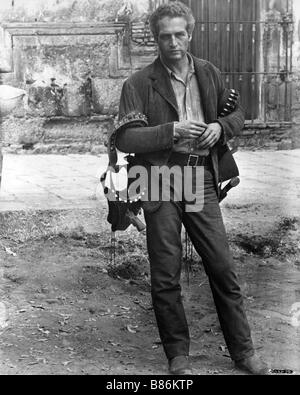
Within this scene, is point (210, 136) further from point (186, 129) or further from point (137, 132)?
point (137, 132)

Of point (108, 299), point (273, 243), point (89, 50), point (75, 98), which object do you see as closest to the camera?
point (108, 299)

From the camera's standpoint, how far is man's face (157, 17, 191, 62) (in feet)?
13.7

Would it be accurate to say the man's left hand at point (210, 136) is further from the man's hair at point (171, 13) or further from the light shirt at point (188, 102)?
the man's hair at point (171, 13)

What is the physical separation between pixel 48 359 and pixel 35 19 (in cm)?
628

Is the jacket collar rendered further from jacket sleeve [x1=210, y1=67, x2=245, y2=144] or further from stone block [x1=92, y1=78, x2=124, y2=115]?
stone block [x1=92, y1=78, x2=124, y2=115]

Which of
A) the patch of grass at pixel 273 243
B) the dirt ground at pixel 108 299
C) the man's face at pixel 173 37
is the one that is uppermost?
the man's face at pixel 173 37

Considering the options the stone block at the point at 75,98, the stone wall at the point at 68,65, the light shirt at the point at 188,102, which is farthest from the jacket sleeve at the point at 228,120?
the stone block at the point at 75,98

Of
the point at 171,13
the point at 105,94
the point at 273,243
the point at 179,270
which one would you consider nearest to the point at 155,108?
the point at 171,13

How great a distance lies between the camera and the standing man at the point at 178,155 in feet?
13.7

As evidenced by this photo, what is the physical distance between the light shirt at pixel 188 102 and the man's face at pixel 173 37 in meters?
0.11

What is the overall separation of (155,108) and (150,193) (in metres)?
0.46

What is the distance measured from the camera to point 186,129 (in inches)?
161
